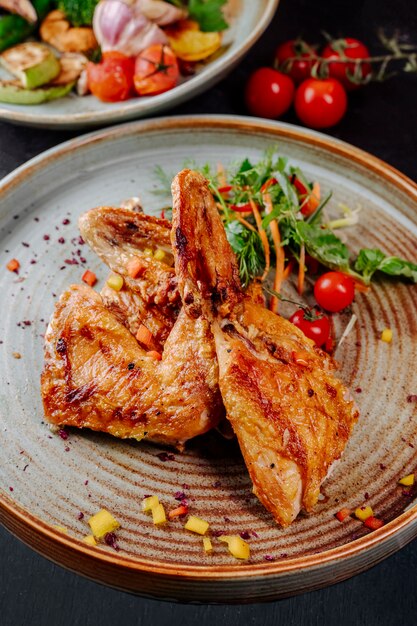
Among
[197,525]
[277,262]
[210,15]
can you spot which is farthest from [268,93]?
[197,525]

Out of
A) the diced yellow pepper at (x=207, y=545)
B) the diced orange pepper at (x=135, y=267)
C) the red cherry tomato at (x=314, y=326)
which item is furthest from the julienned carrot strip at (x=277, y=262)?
the diced yellow pepper at (x=207, y=545)

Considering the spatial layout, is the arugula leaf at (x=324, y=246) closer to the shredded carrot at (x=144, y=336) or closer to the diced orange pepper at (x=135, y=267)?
the diced orange pepper at (x=135, y=267)

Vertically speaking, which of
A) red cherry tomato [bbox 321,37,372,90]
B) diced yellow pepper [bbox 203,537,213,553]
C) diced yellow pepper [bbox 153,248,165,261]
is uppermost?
red cherry tomato [bbox 321,37,372,90]

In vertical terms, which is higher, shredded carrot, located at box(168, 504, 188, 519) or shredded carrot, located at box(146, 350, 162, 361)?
shredded carrot, located at box(146, 350, 162, 361)

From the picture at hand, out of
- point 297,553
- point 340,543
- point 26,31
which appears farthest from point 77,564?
point 26,31

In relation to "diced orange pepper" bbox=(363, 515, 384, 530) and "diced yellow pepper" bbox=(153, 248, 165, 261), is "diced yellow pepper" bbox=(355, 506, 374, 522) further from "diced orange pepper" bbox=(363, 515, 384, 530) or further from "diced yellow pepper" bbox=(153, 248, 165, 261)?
"diced yellow pepper" bbox=(153, 248, 165, 261)

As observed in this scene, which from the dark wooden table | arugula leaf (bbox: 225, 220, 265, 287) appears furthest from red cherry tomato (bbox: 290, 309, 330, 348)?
the dark wooden table
